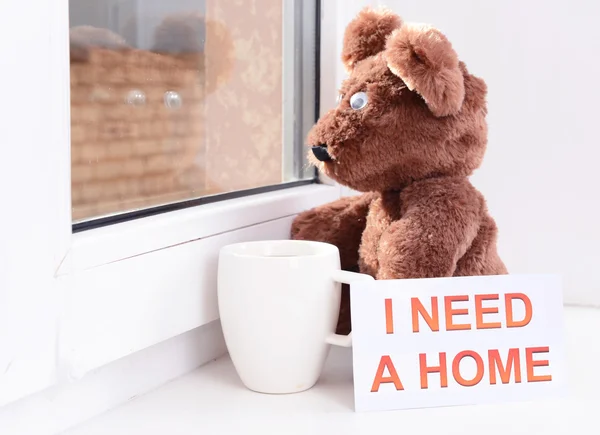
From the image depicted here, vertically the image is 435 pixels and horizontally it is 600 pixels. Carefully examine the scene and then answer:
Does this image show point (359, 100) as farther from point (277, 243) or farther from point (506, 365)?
point (506, 365)

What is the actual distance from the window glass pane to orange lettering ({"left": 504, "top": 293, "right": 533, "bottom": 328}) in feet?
1.07

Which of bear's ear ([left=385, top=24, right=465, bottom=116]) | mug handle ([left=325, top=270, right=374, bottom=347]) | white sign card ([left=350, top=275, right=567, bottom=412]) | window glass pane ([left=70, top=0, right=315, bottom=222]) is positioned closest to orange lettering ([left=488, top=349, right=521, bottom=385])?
white sign card ([left=350, top=275, right=567, bottom=412])

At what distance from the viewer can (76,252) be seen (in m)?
0.58

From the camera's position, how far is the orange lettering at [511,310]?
2.23 feet

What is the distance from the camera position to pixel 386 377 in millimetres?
653

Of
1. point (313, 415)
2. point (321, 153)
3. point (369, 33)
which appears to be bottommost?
point (313, 415)

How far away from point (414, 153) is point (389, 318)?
17 centimetres

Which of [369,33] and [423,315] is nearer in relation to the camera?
[423,315]

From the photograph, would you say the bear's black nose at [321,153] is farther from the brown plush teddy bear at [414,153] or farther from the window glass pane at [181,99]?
the window glass pane at [181,99]

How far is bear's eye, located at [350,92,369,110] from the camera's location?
0.75m

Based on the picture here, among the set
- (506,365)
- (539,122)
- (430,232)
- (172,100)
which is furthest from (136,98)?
(539,122)

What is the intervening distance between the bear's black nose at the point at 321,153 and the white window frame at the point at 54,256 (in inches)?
6.2

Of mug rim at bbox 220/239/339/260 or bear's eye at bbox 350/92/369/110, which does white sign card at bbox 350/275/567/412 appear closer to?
mug rim at bbox 220/239/339/260

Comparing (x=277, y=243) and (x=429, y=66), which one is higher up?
(x=429, y=66)
